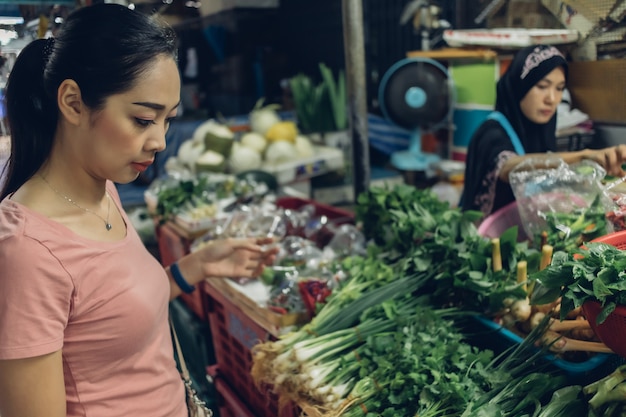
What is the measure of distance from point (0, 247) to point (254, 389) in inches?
54.6

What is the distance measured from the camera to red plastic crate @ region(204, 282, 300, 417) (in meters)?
2.25

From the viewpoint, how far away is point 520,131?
2.33m

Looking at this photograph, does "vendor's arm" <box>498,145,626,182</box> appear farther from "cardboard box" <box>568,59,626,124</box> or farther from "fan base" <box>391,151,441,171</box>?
"fan base" <box>391,151,441,171</box>

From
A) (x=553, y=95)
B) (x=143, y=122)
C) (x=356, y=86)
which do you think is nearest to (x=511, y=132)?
(x=553, y=95)

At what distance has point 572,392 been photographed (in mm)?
1357

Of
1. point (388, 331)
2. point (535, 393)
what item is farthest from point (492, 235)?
point (535, 393)

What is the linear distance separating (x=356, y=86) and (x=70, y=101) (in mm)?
1729

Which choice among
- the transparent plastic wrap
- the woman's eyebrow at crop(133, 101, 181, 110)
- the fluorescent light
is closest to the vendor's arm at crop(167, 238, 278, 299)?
the woman's eyebrow at crop(133, 101, 181, 110)

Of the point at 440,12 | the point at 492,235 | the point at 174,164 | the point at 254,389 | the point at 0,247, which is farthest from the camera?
the point at 174,164

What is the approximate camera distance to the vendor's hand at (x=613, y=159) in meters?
1.93

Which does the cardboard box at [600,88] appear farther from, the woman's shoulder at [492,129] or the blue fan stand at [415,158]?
the blue fan stand at [415,158]

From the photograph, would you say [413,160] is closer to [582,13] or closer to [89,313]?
[582,13]

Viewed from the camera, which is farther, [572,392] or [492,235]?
[492,235]

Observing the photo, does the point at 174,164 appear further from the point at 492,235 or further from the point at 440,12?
the point at 492,235
